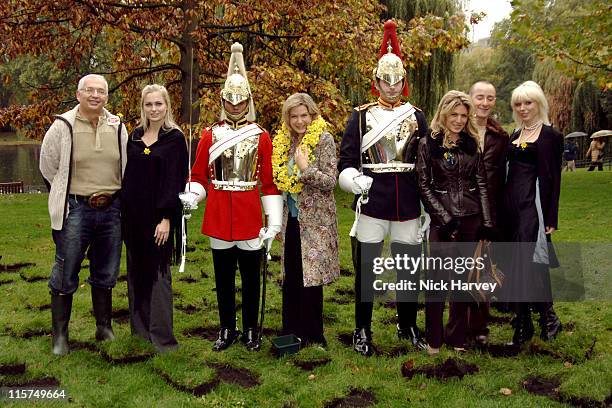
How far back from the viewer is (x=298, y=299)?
5.13 meters

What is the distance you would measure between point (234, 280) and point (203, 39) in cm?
599

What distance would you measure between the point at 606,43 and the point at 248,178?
9.92 metres

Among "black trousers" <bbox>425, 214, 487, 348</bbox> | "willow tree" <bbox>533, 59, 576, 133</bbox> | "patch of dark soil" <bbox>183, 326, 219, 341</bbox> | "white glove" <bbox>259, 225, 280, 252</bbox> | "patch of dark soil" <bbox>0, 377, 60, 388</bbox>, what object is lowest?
"patch of dark soil" <bbox>0, 377, 60, 388</bbox>

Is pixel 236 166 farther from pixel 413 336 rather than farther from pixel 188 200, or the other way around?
pixel 413 336

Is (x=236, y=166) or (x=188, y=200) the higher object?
(x=236, y=166)

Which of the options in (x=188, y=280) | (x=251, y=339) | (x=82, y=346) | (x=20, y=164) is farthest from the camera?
(x=20, y=164)

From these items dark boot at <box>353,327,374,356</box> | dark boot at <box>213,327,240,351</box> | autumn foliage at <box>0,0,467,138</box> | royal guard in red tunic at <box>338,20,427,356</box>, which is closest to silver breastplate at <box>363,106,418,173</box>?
royal guard in red tunic at <box>338,20,427,356</box>

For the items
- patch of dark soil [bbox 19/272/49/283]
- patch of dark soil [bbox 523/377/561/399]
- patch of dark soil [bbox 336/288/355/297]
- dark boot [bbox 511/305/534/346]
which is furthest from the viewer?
patch of dark soil [bbox 19/272/49/283]

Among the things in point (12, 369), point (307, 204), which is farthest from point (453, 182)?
point (12, 369)

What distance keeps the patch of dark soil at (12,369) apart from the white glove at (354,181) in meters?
2.93

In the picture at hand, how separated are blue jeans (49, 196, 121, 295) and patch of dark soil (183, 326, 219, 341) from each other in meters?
0.90

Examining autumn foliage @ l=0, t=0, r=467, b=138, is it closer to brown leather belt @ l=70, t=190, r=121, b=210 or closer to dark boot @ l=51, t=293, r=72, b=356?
brown leather belt @ l=70, t=190, r=121, b=210

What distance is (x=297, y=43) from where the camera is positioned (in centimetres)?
1013

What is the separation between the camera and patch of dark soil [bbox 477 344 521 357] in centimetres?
488
